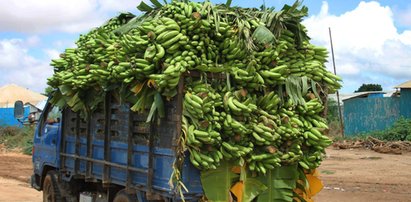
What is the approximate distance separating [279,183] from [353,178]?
896 centimetres

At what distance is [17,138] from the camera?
32781mm

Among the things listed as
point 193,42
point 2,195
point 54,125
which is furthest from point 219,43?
point 2,195

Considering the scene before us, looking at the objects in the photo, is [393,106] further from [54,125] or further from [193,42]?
[193,42]

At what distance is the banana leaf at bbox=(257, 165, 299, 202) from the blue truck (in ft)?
2.60

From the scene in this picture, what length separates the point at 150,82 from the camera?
585cm

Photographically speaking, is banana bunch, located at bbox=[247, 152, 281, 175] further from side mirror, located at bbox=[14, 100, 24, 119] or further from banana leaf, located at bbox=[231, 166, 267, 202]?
side mirror, located at bbox=[14, 100, 24, 119]

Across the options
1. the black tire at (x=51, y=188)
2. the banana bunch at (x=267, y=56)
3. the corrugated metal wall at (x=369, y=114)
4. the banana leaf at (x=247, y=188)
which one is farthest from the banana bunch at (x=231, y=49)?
the corrugated metal wall at (x=369, y=114)

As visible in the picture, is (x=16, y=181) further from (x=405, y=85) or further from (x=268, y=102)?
(x=405, y=85)

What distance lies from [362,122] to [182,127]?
25.6 metres

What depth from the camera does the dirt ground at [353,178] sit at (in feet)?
38.6

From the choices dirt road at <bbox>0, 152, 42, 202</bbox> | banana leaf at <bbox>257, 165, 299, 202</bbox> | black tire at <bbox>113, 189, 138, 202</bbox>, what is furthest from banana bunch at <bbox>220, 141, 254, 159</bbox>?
dirt road at <bbox>0, 152, 42, 202</bbox>

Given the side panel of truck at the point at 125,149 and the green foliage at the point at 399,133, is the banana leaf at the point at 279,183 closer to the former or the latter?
the side panel of truck at the point at 125,149

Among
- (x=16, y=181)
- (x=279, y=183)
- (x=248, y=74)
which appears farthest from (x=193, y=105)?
(x=16, y=181)

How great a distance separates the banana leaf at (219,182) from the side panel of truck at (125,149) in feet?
0.33
